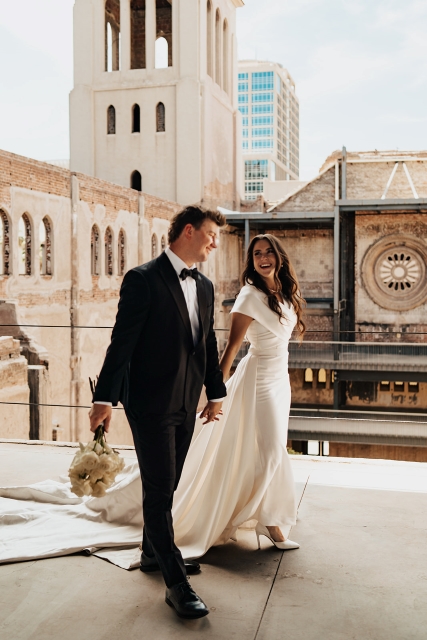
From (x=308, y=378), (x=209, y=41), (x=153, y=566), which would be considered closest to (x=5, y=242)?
(x=153, y=566)

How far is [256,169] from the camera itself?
384ft

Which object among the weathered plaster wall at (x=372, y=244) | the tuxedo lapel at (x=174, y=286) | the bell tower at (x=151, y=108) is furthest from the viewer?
the bell tower at (x=151, y=108)

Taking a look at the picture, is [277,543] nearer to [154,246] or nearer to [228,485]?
[228,485]

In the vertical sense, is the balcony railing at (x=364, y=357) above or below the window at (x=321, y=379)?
above

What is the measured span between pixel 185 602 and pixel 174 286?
1390 millimetres

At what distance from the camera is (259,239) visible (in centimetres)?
402

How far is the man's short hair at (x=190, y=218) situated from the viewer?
11.0ft

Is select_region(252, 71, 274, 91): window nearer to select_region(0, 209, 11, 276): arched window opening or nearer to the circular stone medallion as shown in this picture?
the circular stone medallion

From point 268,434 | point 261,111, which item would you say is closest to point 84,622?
point 268,434

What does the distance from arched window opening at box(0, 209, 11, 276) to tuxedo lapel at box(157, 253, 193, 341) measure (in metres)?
12.6

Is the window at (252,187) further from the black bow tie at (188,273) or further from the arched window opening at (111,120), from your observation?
the black bow tie at (188,273)

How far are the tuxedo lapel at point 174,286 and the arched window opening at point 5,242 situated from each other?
41.4ft

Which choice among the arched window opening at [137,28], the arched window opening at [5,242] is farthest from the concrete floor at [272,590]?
the arched window opening at [137,28]

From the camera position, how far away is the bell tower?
2852 cm
